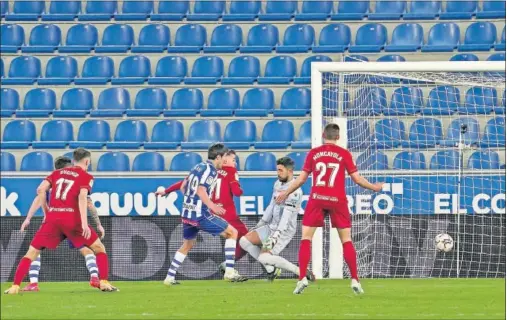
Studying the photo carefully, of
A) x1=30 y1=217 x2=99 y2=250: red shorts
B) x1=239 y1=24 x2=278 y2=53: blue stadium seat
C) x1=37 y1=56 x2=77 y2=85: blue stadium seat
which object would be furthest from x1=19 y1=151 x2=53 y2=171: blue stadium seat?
x1=30 y1=217 x2=99 y2=250: red shorts

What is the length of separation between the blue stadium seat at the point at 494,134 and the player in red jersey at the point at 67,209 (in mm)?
7648

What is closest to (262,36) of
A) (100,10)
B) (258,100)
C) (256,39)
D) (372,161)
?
(256,39)

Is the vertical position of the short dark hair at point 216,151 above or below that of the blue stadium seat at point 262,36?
below

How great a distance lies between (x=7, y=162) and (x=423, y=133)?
6786mm

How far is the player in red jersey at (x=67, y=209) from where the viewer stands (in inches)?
451

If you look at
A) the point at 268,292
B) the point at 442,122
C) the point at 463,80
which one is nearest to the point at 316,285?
the point at 268,292

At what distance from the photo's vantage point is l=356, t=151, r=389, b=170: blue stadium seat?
53.2ft

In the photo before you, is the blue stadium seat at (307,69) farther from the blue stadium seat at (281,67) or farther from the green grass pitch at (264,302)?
the green grass pitch at (264,302)

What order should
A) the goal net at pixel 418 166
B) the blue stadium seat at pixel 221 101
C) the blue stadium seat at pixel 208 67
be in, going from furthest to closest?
the blue stadium seat at pixel 208 67 < the blue stadium seat at pixel 221 101 < the goal net at pixel 418 166

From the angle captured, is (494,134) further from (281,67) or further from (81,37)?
(81,37)

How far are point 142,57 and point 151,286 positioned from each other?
822 cm

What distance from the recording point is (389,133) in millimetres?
17719

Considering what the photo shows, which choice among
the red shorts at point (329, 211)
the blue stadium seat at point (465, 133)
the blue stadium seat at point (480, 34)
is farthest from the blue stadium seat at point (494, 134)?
the red shorts at point (329, 211)

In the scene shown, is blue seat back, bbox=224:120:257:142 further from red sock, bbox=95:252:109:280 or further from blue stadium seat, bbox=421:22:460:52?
red sock, bbox=95:252:109:280
